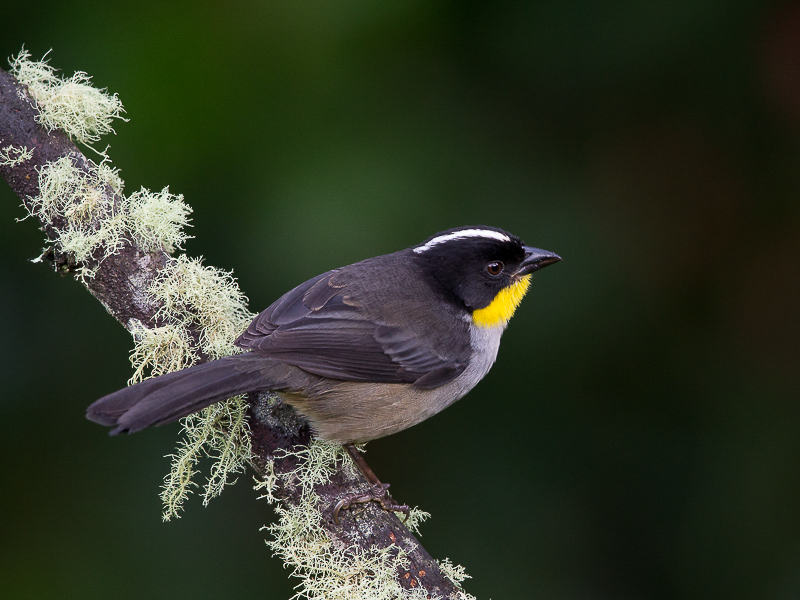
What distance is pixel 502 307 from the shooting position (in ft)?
12.6

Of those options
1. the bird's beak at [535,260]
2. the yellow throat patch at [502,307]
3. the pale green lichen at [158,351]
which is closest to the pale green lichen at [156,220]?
the pale green lichen at [158,351]

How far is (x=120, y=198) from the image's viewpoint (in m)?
3.33

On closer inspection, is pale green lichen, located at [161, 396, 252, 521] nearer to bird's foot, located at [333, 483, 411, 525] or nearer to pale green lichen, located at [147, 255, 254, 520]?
pale green lichen, located at [147, 255, 254, 520]

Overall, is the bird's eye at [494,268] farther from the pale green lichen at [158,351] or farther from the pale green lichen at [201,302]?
the pale green lichen at [158,351]

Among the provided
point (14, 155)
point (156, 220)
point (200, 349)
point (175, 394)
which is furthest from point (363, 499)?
point (14, 155)

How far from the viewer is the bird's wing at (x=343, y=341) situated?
330cm

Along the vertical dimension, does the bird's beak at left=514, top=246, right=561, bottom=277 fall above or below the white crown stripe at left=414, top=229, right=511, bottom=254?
below

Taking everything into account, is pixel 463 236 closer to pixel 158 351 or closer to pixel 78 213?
pixel 158 351

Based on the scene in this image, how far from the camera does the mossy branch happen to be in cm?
300

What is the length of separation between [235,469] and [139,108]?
169cm

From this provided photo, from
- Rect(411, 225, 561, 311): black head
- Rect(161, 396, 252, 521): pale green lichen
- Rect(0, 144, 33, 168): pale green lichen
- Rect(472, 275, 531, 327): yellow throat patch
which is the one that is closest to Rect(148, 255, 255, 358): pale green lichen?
Rect(161, 396, 252, 521): pale green lichen

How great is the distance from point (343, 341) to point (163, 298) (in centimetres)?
72

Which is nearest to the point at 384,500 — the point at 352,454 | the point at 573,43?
the point at 352,454

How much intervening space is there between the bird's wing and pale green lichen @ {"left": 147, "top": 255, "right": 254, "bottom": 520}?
0.14 m
